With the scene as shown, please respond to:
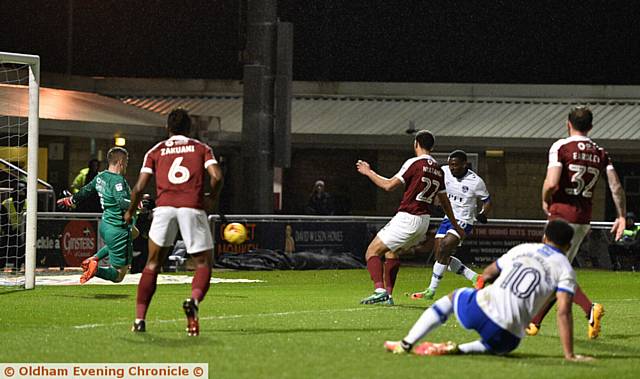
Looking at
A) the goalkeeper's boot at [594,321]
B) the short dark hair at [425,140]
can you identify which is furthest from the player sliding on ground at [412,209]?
the goalkeeper's boot at [594,321]

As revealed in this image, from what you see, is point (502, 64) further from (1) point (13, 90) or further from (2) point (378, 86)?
(1) point (13, 90)

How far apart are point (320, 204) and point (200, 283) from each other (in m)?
19.0

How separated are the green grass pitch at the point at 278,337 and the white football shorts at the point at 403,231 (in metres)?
0.78

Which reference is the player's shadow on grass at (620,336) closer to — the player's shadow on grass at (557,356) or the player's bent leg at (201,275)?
the player's shadow on grass at (557,356)

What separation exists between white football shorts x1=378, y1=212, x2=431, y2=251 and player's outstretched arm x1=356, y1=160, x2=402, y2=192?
76 centimetres

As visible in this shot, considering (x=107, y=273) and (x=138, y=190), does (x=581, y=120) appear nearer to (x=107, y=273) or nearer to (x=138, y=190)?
(x=138, y=190)

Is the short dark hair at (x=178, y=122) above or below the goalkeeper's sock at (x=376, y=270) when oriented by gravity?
above

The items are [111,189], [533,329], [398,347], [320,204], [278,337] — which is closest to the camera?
[398,347]

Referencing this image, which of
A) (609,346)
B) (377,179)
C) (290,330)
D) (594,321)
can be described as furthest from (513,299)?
(377,179)

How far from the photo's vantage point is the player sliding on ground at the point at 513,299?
32.3 ft

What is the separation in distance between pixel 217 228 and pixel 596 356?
1556cm

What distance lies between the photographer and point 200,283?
37.6 ft

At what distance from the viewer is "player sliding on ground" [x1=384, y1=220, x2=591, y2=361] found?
388 inches

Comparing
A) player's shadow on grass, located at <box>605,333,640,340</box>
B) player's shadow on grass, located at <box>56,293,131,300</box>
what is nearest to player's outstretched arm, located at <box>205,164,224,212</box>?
player's shadow on grass, located at <box>605,333,640,340</box>
